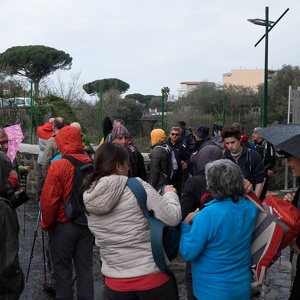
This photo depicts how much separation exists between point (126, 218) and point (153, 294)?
513mm

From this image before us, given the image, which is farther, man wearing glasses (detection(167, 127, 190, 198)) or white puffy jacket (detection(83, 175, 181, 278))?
man wearing glasses (detection(167, 127, 190, 198))

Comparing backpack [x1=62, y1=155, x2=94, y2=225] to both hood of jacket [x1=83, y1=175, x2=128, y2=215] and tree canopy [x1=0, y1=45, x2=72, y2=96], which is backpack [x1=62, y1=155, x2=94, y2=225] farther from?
tree canopy [x1=0, y1=45, x2=72, y2=96]

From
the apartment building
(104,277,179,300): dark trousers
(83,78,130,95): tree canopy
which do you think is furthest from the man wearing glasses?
the apartment building

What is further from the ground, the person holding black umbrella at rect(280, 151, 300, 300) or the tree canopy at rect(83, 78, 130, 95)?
the tree canopy at rect(83, 78, 130, 95)

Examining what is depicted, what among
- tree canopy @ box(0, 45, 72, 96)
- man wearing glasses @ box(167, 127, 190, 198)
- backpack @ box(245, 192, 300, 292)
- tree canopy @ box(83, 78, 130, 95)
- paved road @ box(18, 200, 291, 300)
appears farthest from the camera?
tree canopy @ box(0, 45, 72, 96)

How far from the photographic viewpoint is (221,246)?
3309 mm

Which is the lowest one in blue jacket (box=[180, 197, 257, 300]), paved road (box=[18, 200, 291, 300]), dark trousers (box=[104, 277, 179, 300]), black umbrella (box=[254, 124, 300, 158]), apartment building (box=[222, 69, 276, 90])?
paved road (box=[18, 200, 291, 300])

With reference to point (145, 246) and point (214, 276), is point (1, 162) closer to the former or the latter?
point (145, 246)

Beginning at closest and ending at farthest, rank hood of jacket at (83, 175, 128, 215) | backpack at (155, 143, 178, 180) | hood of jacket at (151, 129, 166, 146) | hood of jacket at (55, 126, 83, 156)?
hood of jacket at (83, 175, 128, 215), hood of jacket at (55, 126, 83, 156), backpack at (155, 143, 178, 180), hood of jacket at (151, 129, 166, 146)

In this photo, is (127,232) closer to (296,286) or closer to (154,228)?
(154,228)

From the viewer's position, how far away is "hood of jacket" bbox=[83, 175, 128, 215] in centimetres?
317

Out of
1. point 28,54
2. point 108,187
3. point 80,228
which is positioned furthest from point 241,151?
point 28,54

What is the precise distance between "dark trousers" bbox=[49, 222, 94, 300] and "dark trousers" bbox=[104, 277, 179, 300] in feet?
4.79

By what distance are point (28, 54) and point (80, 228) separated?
33702 mm
